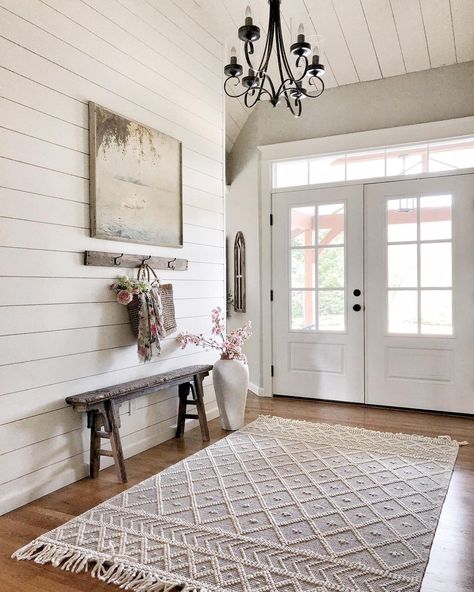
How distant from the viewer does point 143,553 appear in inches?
77.7

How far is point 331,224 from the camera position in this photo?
4.68 meters

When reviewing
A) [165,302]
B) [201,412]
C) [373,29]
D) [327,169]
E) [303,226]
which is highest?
[373,29]

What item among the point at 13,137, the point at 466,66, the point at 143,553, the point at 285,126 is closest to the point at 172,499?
the point at 143,553

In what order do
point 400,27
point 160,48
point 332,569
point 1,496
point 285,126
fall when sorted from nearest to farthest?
point 332,569 → point 1,496 → point 160,48 → point 400,27 → point 285,126

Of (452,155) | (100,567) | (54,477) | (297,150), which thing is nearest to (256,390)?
(297,150)

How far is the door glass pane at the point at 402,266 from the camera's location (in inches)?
171

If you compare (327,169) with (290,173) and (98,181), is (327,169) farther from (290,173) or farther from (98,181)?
(98,181)

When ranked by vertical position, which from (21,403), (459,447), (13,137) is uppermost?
(13,137)

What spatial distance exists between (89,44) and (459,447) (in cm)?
345

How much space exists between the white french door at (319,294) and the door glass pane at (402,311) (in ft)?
0.88

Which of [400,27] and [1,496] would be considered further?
[400,27]

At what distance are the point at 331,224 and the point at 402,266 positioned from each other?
2.50 feet

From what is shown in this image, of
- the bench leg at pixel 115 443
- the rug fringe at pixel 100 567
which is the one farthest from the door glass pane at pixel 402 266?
the rug fringe at pixel 100 567

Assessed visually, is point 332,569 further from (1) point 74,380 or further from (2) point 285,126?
(2) point 285,126
